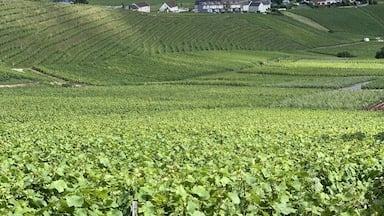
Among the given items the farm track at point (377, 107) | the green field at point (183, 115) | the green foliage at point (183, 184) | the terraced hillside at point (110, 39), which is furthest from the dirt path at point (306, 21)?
the green foliage at point (183, 184)

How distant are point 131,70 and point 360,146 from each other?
7146 cm

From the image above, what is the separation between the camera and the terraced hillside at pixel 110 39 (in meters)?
89.2

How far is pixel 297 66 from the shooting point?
97.4 m

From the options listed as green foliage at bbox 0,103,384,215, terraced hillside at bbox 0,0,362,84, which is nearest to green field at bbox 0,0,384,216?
green foliage at bbox 0,103,384,215

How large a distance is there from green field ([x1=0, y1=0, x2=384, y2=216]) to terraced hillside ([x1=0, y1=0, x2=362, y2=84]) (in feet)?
1.35

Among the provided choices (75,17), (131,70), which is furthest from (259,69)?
(75,17)

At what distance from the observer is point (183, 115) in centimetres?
4638

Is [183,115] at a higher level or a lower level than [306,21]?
lower

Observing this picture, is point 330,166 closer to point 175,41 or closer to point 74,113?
point 74,113

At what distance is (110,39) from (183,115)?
63.8m

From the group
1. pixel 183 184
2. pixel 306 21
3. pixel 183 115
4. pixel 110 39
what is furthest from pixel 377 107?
pixel 306 21

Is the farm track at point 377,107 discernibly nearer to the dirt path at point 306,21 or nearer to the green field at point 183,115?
the green field at point 183,115

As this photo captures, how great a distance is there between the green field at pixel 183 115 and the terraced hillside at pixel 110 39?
1.35 ft

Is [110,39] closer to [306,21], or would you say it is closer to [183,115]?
[183,115]
